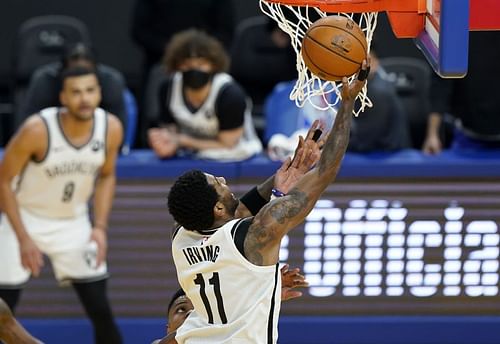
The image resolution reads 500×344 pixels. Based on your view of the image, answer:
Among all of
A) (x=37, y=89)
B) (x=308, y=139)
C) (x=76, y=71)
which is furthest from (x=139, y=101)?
(x=308, y=139)

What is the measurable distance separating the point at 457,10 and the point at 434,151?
3.74 meters

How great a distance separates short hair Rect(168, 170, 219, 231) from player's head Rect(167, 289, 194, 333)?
Result: 567 millimetres

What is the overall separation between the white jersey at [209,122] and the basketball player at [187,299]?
2.56 metres

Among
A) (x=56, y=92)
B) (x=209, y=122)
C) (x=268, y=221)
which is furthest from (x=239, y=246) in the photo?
(x=56, y=92)

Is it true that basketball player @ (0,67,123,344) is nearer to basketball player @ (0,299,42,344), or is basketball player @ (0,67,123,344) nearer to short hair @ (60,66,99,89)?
short hair @ (60,66,99,89)

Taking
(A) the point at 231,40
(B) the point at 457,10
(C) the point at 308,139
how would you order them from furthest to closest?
(A) the point at 231,40
(C) the point at 308,139
(B) the point at 457,10

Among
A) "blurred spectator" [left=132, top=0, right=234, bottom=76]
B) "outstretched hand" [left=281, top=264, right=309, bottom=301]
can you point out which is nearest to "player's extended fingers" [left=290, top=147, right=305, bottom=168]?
"outstretched hand" [left=281, top=264, right=309, bottom=301]

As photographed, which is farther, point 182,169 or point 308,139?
point 182,169

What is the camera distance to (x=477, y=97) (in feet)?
26.1

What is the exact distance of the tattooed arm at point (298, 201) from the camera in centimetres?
461

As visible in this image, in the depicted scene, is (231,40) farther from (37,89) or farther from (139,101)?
(37,89)

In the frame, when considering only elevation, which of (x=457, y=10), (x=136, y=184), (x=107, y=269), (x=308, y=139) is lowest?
(x=107, y=269)

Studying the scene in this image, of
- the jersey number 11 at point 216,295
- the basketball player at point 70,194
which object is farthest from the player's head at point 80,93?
the jersey number 11 at point 216,295

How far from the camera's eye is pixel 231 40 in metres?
9.71
